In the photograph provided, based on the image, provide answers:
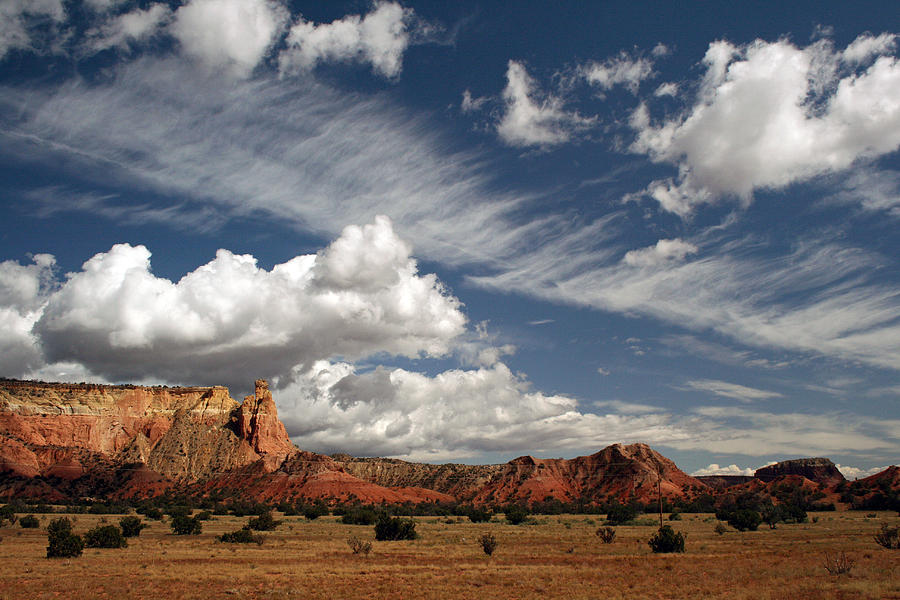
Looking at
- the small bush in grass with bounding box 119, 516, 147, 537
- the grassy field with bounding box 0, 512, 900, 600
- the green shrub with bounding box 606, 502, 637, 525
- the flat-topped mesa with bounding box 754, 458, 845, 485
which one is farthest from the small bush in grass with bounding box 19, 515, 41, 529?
the flat-topped mesa with bounding box 754, 458, 845, 485

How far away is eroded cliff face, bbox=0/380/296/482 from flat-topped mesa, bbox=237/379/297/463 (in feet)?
0.88

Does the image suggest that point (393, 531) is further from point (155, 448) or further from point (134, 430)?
point (134, 430)

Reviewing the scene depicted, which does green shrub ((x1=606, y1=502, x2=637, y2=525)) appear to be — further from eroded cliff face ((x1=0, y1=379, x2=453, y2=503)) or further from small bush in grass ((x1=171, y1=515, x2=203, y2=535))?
eroded cliff face ((x1=0, y1=379, x2=453, y2=503))

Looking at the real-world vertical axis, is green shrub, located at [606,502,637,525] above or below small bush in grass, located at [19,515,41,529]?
above

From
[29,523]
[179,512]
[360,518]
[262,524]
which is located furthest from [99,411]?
[262,524]

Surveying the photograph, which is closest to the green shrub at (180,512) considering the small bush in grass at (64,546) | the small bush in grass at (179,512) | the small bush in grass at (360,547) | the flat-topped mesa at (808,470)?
the small bush in grass at (179,512)

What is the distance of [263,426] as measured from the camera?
525 ft

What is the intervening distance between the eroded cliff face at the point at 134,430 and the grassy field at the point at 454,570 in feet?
339

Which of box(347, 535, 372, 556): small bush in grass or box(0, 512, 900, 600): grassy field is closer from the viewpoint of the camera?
box(0, 512, 900, 600): grassy field

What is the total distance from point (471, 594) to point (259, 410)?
152m

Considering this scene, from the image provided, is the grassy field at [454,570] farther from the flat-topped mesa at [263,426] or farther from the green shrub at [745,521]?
the flat-topped mesa at [263,426]

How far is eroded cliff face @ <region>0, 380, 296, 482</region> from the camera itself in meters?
134

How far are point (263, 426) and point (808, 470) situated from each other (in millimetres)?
161607

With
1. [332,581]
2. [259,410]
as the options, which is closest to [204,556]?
[332,581]
